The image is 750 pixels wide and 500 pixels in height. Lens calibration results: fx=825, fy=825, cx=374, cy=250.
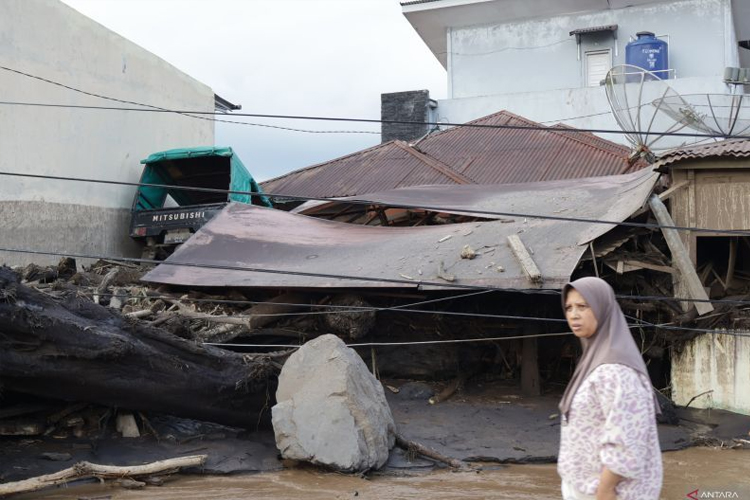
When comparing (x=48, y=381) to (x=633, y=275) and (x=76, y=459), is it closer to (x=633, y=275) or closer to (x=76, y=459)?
(x=76, y=459)

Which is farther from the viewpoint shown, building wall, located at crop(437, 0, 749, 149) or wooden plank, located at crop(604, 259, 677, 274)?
building wall, located at crop(437, 0, 749, 149)

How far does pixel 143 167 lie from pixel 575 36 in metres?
11.5

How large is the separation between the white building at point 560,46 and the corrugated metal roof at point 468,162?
7.74 ft

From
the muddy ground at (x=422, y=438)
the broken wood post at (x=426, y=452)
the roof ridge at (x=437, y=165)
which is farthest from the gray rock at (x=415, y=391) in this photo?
the roof ridge at (x=437, y=165)

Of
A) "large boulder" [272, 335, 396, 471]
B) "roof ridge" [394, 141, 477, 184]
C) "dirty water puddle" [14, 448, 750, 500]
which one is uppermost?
"roof ridge" [394, 141, 477, 184]

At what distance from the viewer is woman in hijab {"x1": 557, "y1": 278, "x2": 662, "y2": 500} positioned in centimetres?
281

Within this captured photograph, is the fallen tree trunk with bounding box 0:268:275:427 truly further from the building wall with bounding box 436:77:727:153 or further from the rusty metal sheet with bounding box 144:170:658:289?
the building wall with bounding box 436:77:727:153

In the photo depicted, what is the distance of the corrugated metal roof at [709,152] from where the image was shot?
9.51 m

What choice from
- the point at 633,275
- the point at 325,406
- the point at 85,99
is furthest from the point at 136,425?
the point at 85,99

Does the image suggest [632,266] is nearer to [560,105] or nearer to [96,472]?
[96,472]

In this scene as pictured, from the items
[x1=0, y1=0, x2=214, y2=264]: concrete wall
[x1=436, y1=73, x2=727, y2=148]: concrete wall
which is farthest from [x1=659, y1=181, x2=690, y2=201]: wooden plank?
[x1=0, y1=0, x2=214, y2=264]: concrete wall

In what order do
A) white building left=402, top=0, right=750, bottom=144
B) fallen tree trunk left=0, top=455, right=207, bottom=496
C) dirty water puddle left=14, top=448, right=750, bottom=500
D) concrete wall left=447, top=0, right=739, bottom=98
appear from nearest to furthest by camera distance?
fallen tree trunk left=0, top=455, right=207, bottom=496 < dirty water puddle left=14, top=448, right=750, bottom=500 < white building left=402, top=0, right=750, bottom=144 < concrete wall left=447, top=0, right=739, bottom=98

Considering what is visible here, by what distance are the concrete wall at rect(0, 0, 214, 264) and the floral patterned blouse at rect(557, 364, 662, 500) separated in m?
11.2

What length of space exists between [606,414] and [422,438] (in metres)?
5.88
